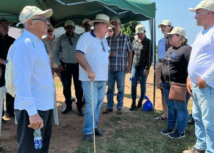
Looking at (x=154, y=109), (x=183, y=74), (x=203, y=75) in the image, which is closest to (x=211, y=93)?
(x=203, y=75)

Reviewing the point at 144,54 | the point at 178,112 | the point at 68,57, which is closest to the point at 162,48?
the point at 144,54

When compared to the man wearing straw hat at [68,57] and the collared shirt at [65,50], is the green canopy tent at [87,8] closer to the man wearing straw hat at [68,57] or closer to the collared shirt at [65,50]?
the man wearing straw hat at [68,57]

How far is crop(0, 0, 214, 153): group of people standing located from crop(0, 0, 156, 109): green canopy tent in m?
0.31

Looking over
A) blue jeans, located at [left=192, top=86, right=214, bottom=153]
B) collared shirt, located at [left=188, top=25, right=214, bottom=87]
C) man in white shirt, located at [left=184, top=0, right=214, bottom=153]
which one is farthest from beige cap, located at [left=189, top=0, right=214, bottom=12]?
blue jeans, located at [left=192, top=86, right=214, bottom=153]

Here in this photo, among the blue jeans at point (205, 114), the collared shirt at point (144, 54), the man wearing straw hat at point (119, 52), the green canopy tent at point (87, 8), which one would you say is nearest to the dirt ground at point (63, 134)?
the man wearing straw hat at point (119, 52)

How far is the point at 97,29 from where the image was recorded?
3018 millimetres

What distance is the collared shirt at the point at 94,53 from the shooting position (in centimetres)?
291

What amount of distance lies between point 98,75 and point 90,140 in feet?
A: 3.47

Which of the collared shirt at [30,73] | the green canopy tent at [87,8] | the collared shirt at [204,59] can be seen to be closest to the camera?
the collared shirt at [30,73]

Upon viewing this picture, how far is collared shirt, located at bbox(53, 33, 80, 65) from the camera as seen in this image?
4.28 meters

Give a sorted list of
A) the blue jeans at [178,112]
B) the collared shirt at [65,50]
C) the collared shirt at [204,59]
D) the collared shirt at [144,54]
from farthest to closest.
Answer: the collared shirt at [144,54], the collared shirt at [65,50], the blue jeans at [178,112], the collared shirt at [204,59]

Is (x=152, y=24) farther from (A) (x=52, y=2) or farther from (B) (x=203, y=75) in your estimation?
(B) (x=203, y=75)

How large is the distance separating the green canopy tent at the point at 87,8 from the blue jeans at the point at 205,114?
1.94 metres

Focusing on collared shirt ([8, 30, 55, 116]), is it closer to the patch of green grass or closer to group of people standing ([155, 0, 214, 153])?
the patch of green grass
